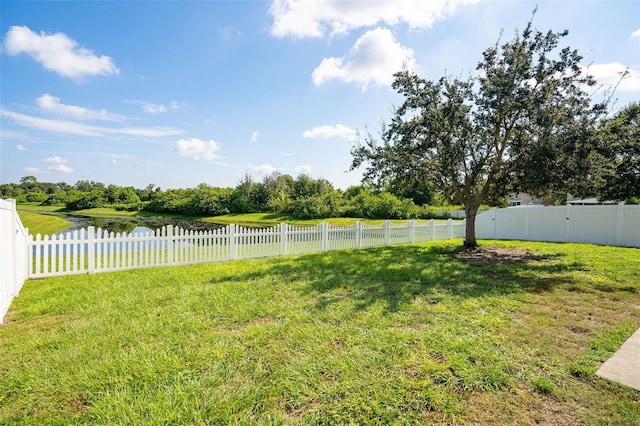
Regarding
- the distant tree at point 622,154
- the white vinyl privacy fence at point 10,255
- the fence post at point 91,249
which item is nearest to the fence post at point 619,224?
the distant tree at point 622,154

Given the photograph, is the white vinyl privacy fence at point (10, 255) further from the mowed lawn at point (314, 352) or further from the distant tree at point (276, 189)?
the distant tree at point (276, 189)

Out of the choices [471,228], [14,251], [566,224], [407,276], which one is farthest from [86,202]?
[566,224]

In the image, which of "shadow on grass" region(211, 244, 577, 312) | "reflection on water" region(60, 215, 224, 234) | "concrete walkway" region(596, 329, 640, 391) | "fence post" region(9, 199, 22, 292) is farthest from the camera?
"reflection on water" region(60, 215, 224, 234)

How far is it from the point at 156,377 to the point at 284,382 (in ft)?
3.56

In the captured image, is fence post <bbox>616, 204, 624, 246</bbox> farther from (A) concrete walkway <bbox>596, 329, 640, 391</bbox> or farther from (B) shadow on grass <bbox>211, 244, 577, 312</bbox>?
(A) concrete walkway <bbox>596, 329, 640, 391</bbox>

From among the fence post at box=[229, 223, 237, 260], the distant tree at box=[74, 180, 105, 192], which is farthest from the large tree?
the distant tree at box=[74, 180, 105, 192]

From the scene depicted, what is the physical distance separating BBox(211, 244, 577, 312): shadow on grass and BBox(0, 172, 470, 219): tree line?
15.2 m

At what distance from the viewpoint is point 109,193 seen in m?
57.1

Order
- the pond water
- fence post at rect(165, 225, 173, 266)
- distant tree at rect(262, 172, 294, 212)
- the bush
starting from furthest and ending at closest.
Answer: the bush < distant tree at rect(262, 172, 294, 212) < the pond water < fence post at rect(165, 225, 173, 266)

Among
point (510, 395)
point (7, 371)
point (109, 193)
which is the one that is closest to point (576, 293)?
point (510, 395)

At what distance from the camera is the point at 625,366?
2795mm

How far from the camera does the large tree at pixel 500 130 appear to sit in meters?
7.97

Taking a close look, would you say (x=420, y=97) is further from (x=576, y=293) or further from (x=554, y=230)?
(x=554, y=230)

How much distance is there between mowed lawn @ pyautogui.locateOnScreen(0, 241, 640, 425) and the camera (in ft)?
7.21
